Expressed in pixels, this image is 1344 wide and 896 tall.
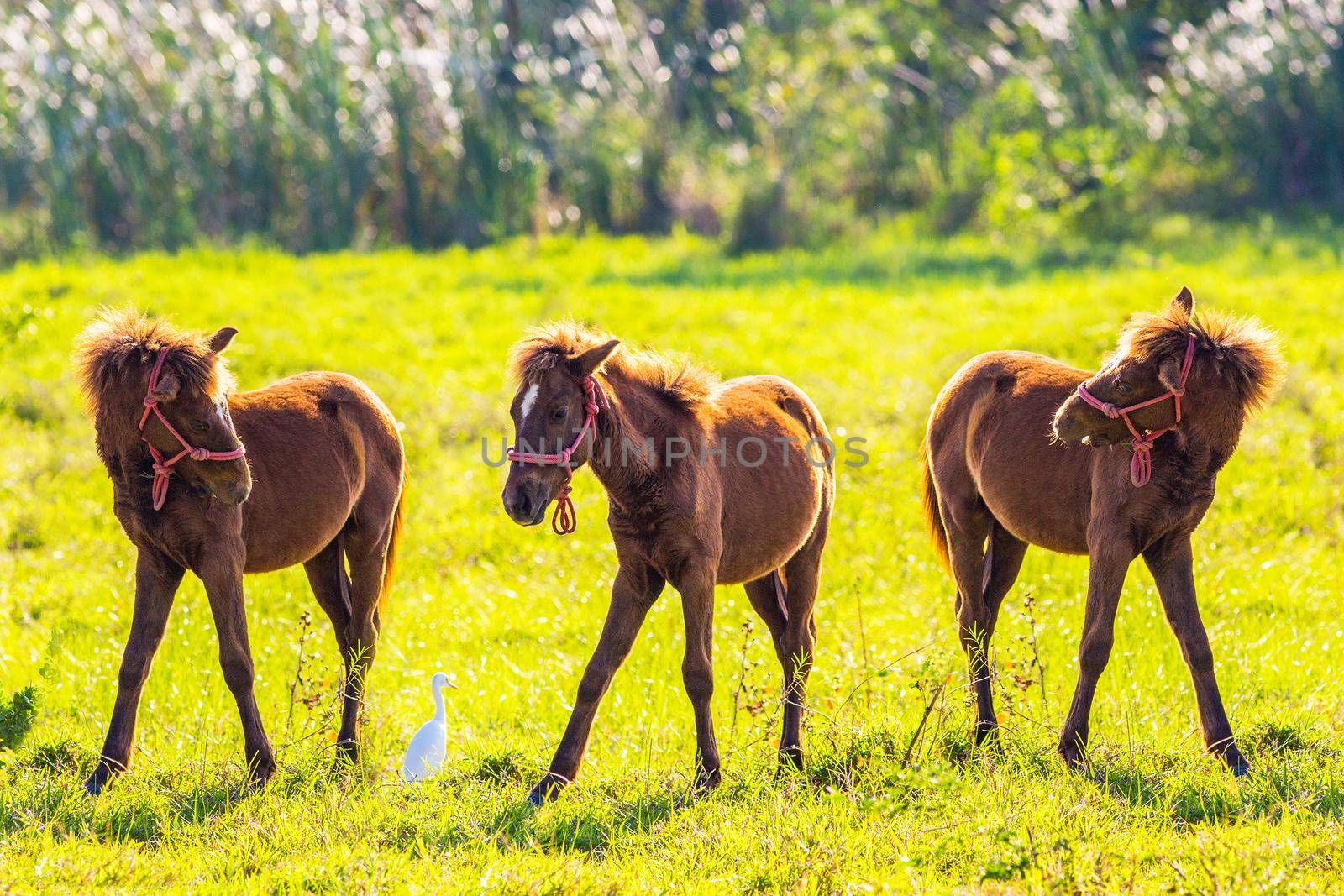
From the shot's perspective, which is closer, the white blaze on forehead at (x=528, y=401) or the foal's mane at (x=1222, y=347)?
the white blaze on forehead at (x=528, y=401)

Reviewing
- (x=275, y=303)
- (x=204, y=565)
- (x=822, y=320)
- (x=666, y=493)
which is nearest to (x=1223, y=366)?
(x=666, y=493)

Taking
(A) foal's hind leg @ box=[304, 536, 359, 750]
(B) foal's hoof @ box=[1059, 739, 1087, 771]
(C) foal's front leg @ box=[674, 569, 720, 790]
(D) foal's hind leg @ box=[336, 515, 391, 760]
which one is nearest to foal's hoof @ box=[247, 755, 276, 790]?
(D) foal's hind leg @ box=[336, 515, 391, 760]

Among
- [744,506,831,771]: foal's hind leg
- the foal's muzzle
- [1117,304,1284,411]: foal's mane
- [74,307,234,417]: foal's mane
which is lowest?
[744,506,831,771]: foal's hind leg

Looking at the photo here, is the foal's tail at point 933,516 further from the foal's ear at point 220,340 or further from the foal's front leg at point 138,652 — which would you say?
the foal's front leg at point 138,652

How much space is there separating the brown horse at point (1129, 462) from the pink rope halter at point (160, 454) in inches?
137

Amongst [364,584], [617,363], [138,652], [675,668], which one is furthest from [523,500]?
[675,668]

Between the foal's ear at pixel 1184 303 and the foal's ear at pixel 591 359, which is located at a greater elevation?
the foal's ear at pixel 1184 303

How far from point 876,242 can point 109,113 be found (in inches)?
393

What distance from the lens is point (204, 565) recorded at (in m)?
5.98

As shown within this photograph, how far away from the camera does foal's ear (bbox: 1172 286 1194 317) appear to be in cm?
593

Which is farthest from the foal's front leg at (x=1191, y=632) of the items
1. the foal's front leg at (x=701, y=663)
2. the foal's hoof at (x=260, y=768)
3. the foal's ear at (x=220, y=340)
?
the foal's ear at (x=220, y=340)

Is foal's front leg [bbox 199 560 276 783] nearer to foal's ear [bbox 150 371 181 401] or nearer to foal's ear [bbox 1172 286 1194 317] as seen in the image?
foal's ear [bbox 150 371 181 401]

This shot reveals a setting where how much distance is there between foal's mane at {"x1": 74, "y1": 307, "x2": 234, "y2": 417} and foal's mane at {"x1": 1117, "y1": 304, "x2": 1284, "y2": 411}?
3823 mm

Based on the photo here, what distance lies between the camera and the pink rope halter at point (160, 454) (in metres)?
5.71
